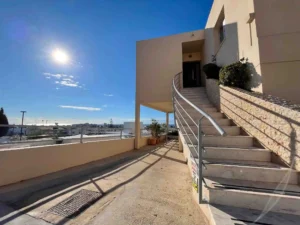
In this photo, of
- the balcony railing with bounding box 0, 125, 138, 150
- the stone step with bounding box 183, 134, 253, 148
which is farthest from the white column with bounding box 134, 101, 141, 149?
the stone step with bounding box 183, 134, 253, 148

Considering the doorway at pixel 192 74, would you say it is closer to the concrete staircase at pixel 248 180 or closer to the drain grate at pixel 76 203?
the concrete staircase at pixel 248 180

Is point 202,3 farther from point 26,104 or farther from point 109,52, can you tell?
point 26,104

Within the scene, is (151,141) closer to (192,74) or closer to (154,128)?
(154,128)

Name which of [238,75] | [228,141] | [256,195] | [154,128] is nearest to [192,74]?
[154,128]

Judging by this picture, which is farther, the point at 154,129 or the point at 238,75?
the point at 154,129

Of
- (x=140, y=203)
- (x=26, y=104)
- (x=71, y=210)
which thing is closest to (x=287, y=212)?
(x=140, y=203)

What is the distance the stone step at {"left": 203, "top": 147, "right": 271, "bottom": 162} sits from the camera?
2.62 m

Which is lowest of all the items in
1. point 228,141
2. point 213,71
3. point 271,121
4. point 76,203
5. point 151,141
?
point 76,203

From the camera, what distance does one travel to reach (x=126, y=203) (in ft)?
8.21

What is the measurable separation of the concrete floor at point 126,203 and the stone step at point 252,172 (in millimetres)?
622

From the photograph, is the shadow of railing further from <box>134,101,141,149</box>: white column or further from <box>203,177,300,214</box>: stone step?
<box>134,101,141,149</box>: white column

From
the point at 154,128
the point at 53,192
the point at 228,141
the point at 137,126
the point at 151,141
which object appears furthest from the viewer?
the point at 154,128

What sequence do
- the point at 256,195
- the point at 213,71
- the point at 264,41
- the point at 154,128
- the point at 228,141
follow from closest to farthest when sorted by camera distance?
the point at 256,195 → the point at 228,141 → the point at 264,41 → the point at 213,71 → the point at 154,128

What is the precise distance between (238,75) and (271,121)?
1.89 m
